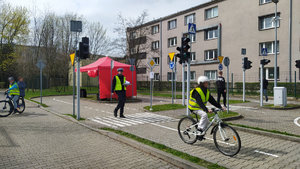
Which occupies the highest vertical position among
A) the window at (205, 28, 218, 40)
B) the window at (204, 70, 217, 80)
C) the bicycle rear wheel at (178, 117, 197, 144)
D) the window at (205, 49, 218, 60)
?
the window at (205, 28, 218, 40)

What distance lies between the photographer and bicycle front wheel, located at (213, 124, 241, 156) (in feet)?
14.5

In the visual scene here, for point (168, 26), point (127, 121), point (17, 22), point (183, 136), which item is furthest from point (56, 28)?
point (183, 136)

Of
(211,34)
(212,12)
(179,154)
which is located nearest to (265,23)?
(211,34)

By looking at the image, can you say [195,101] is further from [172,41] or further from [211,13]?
[172,41]

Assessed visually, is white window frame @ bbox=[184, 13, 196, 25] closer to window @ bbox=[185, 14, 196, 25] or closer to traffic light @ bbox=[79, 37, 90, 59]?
window @ bbox=[185, 14, 196, 25]

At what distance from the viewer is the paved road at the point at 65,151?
4.23 metres

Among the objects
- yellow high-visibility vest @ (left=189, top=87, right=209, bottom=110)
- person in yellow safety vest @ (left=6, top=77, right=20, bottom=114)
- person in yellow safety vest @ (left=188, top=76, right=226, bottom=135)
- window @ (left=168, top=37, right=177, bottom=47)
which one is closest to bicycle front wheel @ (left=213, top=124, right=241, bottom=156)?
person in yellow safety vest @ (left=188, top=76, right=226, bottom=135)

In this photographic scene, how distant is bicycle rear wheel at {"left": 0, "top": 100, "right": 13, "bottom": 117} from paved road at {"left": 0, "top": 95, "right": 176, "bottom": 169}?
2.70 metres

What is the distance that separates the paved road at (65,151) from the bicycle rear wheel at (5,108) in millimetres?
2703

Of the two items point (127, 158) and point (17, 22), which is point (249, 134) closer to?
point (127, 158)

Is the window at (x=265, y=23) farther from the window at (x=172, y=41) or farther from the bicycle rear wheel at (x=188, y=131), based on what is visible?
the bicycle rear wheel at (x=188, y=131)

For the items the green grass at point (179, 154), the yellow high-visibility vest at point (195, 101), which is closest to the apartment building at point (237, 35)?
the yellow high-visibility vest at point (195, 101)

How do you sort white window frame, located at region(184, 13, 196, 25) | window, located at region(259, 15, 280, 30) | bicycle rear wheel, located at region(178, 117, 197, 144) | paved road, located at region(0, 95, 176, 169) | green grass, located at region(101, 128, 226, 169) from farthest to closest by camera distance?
white window frame, located at region(184, 13, 196, 25)
window, located at region(259, 15, 280, 30)
bicycle rear wheel, located at region(178, 117, 197, 144)
paved road, located at region(0, 95, 176, 169)
green grass, located at region(101, 128, 226, 169)

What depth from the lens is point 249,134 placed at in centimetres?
654
